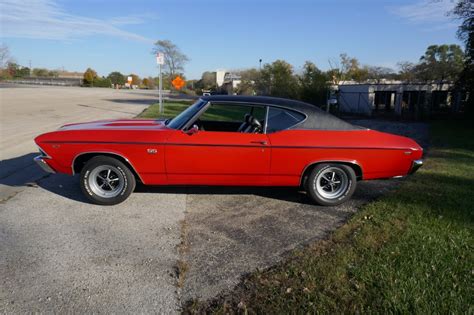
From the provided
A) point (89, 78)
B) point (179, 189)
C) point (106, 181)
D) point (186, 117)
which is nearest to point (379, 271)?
point (186, 117)

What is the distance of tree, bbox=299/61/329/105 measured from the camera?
3030cm

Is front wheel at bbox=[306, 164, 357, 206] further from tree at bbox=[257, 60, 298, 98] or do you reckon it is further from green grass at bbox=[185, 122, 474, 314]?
tree at bbox=[257, 60, 298, 98]

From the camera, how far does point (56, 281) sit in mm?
3053

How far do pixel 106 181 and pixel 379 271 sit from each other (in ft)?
11.6

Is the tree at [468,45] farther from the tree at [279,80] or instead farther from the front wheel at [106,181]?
the front wheel at [106,181]

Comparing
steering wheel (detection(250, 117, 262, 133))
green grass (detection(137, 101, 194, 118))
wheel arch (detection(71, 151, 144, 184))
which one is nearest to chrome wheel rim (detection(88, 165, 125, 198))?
wheel arch (detection(71, 151, 144, 184))

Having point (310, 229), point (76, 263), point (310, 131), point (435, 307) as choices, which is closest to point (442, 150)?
point (310, 131)

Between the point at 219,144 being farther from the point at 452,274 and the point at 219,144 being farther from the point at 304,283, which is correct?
the point at 452,274

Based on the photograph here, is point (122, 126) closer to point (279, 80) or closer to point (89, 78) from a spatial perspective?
point (279, 80)

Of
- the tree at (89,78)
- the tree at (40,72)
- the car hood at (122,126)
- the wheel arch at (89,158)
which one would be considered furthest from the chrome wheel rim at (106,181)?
the tree at (40,72)

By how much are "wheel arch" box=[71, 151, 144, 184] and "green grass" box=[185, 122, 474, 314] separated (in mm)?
2447

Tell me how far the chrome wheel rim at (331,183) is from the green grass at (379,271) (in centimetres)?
42

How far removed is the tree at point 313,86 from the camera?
3030 cm

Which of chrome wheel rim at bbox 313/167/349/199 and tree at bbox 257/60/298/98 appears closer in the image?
chrome wheel rim at bbox 313/167/349/199
